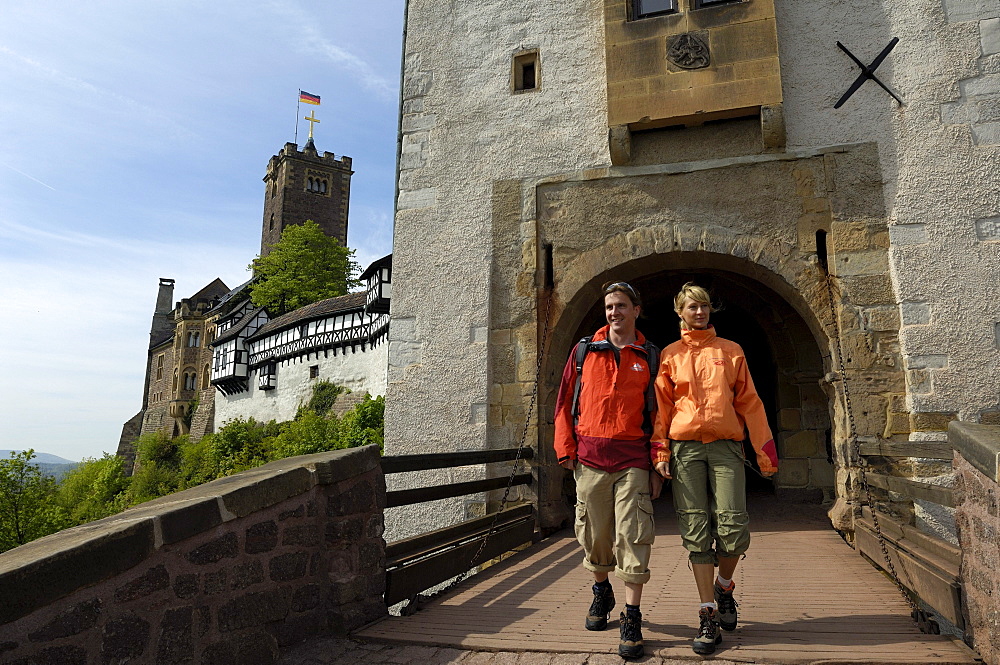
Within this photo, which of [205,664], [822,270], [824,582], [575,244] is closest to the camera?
[205,664]

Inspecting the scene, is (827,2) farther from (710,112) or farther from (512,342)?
(512,342)

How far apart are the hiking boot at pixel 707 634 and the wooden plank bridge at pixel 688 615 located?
0.14 ft

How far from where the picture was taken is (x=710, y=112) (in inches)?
236

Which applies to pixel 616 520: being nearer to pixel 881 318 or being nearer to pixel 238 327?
pixel 881 318

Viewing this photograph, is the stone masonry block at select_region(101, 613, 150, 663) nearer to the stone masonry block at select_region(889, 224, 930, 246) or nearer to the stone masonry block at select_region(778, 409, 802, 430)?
the stone masonry block at select_region(889, 224, 930, 246)

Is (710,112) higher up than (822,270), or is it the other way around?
(710,112)

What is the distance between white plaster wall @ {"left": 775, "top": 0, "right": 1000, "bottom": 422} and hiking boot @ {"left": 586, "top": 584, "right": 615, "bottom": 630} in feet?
11.0

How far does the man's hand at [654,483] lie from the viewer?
301 centimetres

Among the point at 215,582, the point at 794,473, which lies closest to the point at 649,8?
the point at 794,473

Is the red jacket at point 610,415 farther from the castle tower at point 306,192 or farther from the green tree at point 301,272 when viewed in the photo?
the castle tower at point 306,192

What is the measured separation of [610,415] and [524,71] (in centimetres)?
483

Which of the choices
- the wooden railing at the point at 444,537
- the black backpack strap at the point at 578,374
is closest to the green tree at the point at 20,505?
the wooden railing at the point at 444,537

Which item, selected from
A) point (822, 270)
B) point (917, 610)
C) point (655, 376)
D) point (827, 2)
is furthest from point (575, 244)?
point (917, 610)

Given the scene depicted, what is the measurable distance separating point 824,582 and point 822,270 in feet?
8.61
